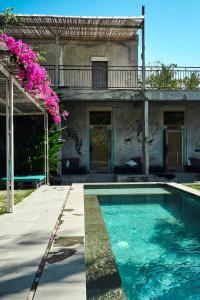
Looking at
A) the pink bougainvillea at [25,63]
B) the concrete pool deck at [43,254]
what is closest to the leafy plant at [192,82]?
the pink bougainvillea at [25,63]

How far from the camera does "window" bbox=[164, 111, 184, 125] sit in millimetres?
18516

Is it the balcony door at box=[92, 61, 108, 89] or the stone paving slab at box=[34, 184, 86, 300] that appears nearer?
the stone paving slab at box=[34, 184, 86, 300]

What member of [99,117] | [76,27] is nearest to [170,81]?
[99,117]

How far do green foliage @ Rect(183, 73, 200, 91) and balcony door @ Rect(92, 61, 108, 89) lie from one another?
11.6 feet

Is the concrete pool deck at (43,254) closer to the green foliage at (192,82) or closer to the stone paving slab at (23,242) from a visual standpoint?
the stone paving slab at (23,242)

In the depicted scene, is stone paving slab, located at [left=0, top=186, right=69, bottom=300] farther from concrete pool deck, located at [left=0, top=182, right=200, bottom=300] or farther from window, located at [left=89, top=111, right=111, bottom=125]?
window, located at [left=89, top=111, right=111, bottom=125]

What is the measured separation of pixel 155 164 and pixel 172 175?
7.67 ft

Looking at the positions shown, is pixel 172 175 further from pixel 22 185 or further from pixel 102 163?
pixel 22 185

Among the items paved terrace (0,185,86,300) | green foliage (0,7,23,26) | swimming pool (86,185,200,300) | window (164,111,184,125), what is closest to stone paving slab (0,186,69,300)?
paved terrace (0,185,86,300)

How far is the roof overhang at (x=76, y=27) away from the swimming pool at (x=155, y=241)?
23.7 ft

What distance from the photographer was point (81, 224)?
6.11 m

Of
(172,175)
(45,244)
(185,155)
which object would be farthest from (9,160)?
(185,155)

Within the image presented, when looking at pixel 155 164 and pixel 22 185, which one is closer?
pixel 22 185

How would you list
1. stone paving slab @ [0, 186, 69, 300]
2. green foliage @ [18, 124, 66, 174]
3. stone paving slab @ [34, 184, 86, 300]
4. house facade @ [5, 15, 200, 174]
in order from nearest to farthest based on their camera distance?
stone paving slab @ [34, 184, 86, 300] < stone paving slab @ [0, 186, 69, 300] < green foliage @ [18, 124, 66, 174] < house facade @ [5, 15, 200, 174]
